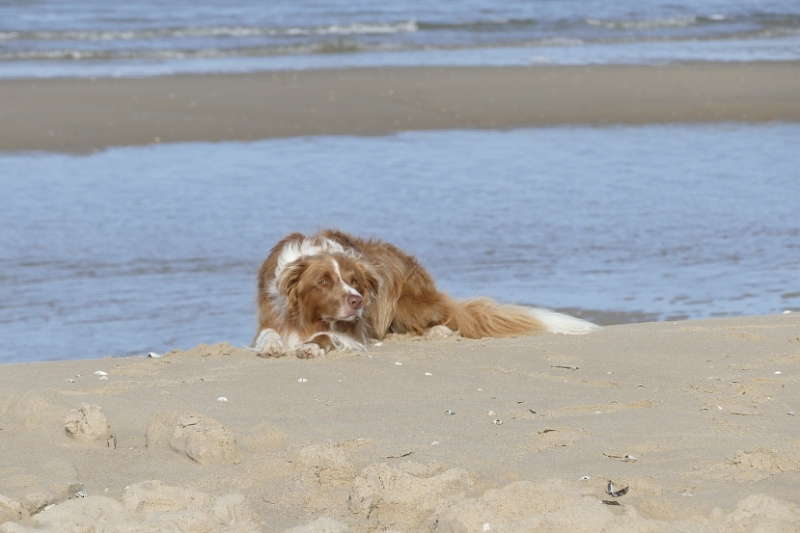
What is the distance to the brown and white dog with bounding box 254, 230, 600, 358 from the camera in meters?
5.93

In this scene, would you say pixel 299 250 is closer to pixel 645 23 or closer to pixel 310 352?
pixel 310 352

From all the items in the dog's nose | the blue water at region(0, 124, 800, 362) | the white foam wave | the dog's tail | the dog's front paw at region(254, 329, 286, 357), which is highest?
the dog's nose

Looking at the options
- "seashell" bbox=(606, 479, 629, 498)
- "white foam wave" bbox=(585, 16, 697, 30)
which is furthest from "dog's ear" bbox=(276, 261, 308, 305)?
"white foam wave" bbox=(585, 16, 697, 30)

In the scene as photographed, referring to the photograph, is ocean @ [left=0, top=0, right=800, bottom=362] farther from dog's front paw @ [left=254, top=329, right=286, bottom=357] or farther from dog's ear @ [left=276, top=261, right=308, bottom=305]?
dog's ear @ [left=276, top=261, right=308, bottom=305]

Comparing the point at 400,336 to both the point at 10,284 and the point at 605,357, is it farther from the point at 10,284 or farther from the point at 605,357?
the point at 10,284

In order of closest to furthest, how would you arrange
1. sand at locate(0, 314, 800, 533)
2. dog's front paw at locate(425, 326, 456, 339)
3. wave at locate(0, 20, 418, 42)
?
sand at locate(0, 314, 800, 533) → dog's front paw at locate(425, 326, 456, 339) → wave at locate(0, 20, 418, 42)

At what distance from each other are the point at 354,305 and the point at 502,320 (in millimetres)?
1043

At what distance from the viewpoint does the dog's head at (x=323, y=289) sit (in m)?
5.90

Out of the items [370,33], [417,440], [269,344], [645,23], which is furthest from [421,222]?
[645,23]

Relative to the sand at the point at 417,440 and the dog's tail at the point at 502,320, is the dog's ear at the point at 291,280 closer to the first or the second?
the sand at the point at 417,440

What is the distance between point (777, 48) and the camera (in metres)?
22.3

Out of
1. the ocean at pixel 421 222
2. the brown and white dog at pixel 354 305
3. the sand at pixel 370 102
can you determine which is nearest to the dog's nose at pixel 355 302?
the brown and white dog at pixel 354 305

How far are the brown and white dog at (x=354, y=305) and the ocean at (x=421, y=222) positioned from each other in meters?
0.61

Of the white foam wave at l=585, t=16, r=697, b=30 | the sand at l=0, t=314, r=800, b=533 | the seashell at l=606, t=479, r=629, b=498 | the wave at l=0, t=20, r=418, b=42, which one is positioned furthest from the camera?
the white foam wave at l=585, t=16, r=697, b=30
